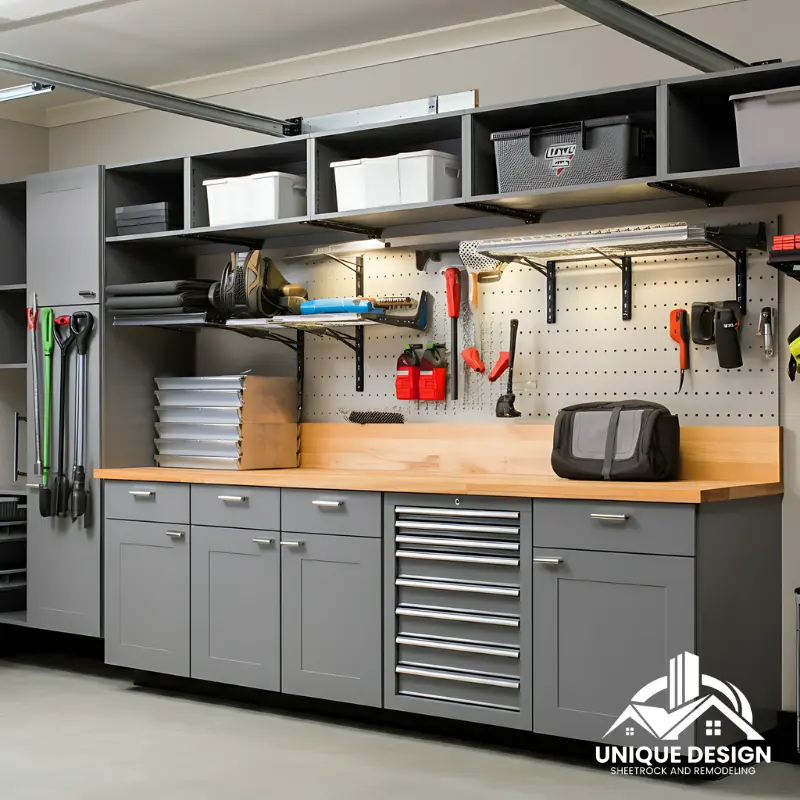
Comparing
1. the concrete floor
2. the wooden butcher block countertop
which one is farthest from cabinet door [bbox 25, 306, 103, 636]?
the concrete floor

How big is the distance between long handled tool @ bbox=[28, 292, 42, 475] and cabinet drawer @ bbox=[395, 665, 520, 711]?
2.24 meters

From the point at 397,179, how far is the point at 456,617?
68.4 inches

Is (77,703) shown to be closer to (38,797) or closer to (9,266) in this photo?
(38,797)

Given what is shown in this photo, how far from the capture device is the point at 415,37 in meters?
5.07

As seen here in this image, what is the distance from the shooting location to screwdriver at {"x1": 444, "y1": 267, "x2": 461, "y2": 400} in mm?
4836

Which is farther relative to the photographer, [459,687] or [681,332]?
[681,332]

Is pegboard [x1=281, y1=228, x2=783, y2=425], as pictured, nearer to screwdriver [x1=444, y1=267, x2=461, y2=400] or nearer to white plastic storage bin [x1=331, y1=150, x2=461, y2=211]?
screwdriver [x1=444, y1=267, x2=461, y2=400]

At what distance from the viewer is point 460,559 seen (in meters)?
4.09

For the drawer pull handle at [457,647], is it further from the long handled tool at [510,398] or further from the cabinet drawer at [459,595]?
the long handled tool at [510,398]

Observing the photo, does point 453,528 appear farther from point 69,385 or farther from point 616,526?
point 69,385

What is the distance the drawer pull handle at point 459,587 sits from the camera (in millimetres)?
3988

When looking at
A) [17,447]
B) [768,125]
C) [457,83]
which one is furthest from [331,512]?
[17,447]

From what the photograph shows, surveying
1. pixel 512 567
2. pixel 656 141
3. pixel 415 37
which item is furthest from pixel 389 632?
pixel 415 37

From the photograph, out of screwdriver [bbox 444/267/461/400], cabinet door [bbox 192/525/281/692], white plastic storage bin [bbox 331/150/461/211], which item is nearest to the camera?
white plastic storage bin [bbox 331/150/461/211]
